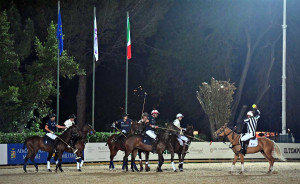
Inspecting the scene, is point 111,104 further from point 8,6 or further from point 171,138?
point 171,138

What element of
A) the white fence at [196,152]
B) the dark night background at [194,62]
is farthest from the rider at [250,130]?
the dark night background at [194,62]

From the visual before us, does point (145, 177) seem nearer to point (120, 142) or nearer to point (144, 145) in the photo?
point (144, 145)

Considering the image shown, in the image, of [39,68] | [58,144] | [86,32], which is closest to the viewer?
[58,144]

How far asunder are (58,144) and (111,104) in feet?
96.0

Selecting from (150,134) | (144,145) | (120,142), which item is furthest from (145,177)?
(120,142)

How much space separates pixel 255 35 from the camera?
57.3 metres

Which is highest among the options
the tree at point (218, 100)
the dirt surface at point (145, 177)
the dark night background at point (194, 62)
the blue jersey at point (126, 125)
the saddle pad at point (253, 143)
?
the dark night background at point (194, 62)

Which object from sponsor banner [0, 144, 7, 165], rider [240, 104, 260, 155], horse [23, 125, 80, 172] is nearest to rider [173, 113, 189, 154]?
rider [240, 104, 260, 155]

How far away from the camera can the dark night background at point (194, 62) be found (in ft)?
177

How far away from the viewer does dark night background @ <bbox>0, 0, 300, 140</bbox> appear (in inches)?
2126

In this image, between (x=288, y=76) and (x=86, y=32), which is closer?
(x=86, y=32)

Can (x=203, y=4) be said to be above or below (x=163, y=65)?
above

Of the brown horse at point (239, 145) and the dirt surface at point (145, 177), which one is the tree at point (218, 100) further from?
the dirt surface at point (145, 177)

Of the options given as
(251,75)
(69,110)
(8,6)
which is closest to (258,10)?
(251,75)
